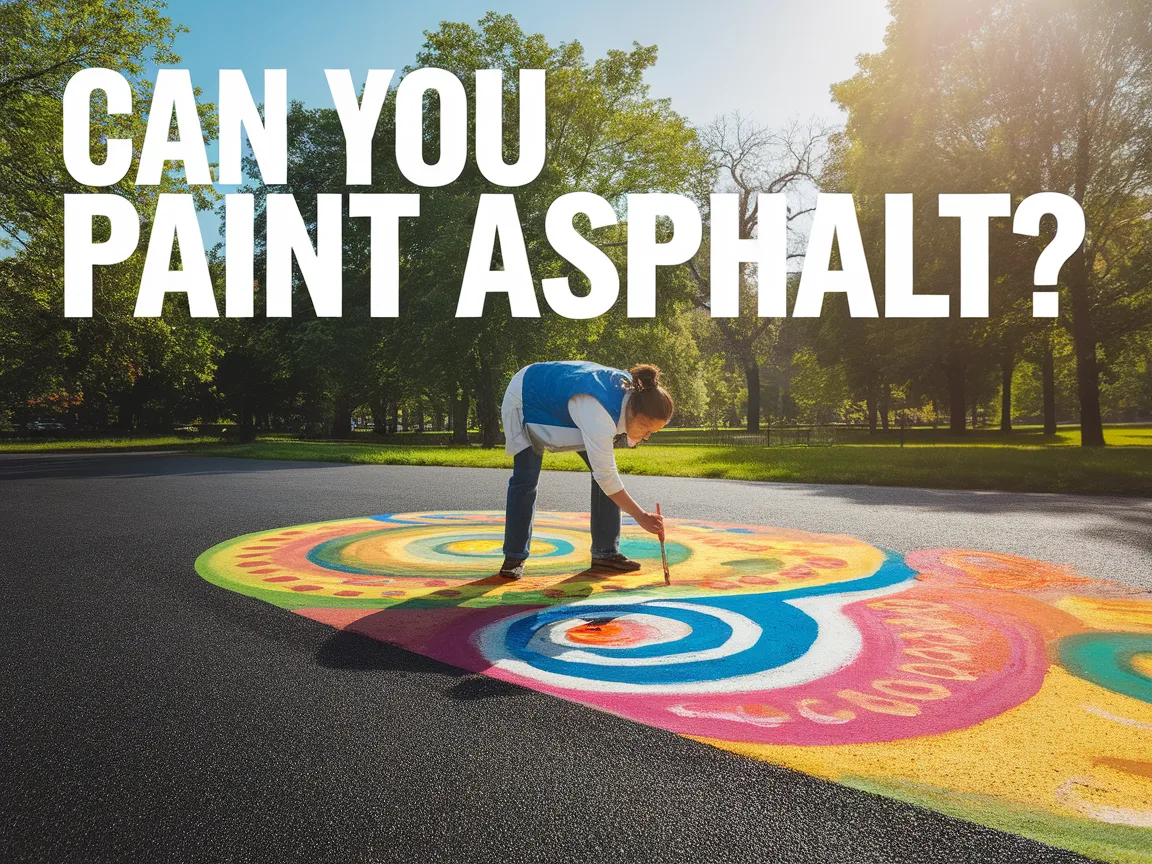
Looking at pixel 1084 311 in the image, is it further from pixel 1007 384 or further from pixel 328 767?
pixel 328 767

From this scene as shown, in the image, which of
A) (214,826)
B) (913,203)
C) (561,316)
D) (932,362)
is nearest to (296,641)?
(214,826)

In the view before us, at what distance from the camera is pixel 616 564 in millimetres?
5492

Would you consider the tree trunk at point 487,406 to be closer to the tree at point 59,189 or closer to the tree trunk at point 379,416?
the tree at point 59,189

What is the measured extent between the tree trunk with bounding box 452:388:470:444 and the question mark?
20921 mm

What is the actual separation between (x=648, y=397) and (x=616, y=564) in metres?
1.49

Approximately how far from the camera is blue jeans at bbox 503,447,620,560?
5082mm

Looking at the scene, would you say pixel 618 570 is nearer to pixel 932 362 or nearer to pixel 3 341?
pixel 3 341

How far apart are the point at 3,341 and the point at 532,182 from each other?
57.3 feet

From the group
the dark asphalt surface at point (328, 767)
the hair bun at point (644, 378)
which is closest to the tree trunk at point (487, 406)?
the dark asphalt surface at point (328, 767)

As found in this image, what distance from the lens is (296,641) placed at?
12.7ft

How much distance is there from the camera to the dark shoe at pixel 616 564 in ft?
17.9

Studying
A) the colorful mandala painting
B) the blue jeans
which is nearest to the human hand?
the colorful mandala painting

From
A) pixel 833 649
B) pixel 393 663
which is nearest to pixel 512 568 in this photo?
pixel 393 663

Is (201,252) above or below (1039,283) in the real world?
above
